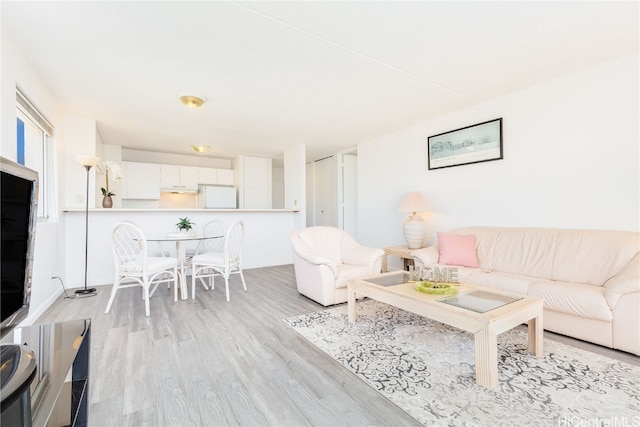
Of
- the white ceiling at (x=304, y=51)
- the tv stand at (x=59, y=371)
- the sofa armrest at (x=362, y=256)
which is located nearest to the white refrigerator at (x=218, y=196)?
the white ceiling at (x=304, y=51)

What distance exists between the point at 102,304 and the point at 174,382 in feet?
6.86

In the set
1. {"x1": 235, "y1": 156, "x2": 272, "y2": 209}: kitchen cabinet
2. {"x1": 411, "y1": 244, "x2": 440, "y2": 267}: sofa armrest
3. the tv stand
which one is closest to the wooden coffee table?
{"x1": 411, "y1": 244, "x2": 440, "y2": 267}: sofa armrest

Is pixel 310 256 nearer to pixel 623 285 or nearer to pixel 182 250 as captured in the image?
pixel 182 250

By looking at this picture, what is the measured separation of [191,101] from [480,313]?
132 inches

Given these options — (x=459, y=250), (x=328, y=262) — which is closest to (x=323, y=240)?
(x=328, y=262)

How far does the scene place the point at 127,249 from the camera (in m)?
3.10

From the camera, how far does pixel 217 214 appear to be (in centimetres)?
486

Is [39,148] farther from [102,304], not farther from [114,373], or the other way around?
[114,373]

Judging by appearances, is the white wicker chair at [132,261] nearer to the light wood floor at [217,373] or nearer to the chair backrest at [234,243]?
the light wood floor at [217,373]

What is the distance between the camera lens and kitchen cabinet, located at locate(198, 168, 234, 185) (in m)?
6.52

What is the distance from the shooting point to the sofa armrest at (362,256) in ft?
10.6

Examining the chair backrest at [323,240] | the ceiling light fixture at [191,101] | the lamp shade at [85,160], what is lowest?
the chair backrest at [323,240]

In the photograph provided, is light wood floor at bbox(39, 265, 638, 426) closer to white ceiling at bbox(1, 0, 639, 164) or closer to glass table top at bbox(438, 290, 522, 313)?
glass table top at bbox(438, 290, 522, 313)

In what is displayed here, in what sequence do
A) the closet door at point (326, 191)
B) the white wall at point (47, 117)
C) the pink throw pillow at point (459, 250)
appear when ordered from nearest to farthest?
the white wall at point (47, 117)
the pink throw pillow at point (459, 250)
the closet door at point (326, 191)
